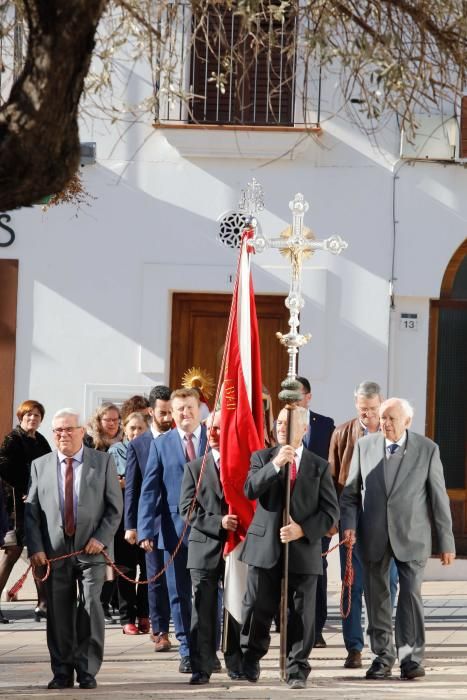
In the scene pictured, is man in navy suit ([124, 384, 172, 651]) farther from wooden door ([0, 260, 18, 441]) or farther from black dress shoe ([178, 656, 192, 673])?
wooden door ([0, 260, 18, 441])

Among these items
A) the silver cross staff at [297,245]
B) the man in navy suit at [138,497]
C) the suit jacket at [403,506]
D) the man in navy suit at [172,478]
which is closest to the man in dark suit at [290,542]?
the suit jacket at [403,506]

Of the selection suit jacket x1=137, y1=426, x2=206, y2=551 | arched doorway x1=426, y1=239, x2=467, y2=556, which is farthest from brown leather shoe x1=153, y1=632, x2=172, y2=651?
arched doorway x1=426, y1=239, x2=467, y2=556

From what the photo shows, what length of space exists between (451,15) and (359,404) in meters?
3.36

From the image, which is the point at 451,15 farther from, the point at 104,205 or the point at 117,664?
the point at 104,205

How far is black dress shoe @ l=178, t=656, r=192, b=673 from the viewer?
11.4 meters

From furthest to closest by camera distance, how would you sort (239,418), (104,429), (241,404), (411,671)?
1. (104,429)
2. (241,404)
3. (239,418)
4. (411,671)

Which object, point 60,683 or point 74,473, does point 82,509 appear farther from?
point 60,683

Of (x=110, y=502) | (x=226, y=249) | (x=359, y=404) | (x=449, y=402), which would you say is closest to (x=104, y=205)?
(x=226, y=249)

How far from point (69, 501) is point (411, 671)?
8.73ft

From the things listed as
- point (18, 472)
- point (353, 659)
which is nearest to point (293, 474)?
point (353, 659)

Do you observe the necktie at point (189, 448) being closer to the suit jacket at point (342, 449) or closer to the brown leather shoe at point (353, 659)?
the suit jacket at point (342, 449)

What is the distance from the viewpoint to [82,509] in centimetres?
1098

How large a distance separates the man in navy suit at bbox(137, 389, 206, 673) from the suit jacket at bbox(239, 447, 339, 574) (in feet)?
3.61

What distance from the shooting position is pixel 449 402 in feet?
55.7
